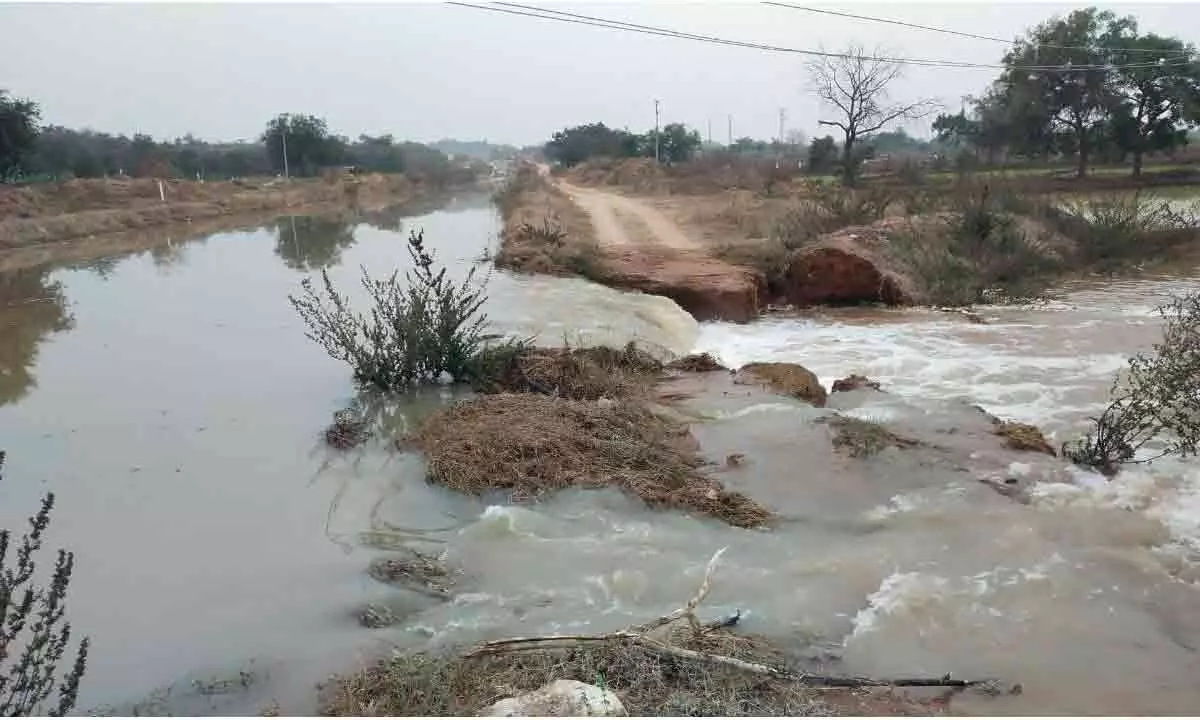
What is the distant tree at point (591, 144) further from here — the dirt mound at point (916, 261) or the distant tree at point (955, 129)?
the dirt mound at point (916, 261)

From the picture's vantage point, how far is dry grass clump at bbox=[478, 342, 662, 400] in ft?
29.2

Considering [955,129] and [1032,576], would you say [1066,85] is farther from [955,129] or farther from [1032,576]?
[1032,576]

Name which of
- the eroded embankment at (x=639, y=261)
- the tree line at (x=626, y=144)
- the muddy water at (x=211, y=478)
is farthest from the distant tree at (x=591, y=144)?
the muddy water at (x=211, y=478)

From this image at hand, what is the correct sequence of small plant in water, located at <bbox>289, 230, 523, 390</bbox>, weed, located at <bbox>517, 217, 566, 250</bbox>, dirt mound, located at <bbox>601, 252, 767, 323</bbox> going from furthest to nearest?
weed, located at <bbox>517, 217, 566, 250</bbox>, dirt mound, located at <bbox>601, 252, 767, 323</bbox>, small plant in water, located at <bbox>289, 230, 523, 390</bbox>

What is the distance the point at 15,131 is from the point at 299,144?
3160 cm

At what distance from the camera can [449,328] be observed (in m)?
9.38

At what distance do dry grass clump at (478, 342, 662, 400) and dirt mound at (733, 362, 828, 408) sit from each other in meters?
1.04

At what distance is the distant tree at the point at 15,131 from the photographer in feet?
107

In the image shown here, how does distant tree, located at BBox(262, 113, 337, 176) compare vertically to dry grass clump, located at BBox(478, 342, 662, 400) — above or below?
above

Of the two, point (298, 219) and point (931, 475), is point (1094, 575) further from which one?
point (298, 219)

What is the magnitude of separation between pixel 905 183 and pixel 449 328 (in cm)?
2447

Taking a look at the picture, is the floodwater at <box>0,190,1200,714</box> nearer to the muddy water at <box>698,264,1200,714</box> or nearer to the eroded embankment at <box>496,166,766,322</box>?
the muddy water at <box>698,264,1200,714</box>

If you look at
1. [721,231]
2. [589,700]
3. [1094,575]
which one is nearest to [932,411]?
[1094,575]

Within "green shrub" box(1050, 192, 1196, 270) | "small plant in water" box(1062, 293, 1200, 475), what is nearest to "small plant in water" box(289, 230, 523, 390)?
"small plant in water" box(1062, 293, 1200, 475)
